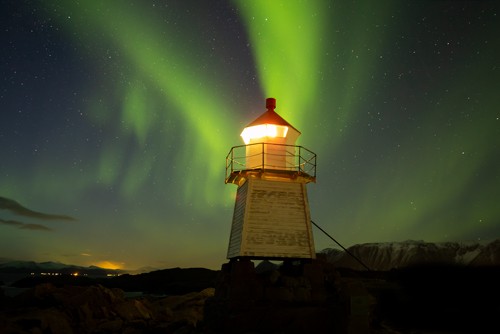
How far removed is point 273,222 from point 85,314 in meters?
12.4

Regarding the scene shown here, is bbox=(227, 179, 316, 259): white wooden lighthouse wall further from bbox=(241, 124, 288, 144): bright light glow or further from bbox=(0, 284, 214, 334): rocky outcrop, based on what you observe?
bbox=(0, 284, 214, 334): rocky outcrop

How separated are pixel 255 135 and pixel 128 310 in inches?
554

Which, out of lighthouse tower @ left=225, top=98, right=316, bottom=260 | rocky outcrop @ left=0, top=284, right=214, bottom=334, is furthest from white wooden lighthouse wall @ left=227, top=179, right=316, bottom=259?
rocky outcrop @ left=0, top=284, right=214, bottom=334

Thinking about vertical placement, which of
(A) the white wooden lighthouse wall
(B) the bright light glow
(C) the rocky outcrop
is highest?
(B) the bright light glow

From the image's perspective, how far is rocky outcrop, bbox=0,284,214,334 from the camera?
63.9ft

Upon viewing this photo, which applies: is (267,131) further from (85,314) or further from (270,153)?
(85,314)

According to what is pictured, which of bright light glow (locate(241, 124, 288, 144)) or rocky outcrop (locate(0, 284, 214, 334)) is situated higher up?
bright light glow (locate(241, 124, 288, 144))

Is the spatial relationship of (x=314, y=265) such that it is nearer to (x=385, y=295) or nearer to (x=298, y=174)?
(x=298, y=174)

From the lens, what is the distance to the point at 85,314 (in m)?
22.7

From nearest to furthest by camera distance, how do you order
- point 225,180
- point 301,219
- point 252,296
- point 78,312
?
point 252,296 → point 301,219 → point 225,180 → point 78,312

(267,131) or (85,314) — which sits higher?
(267,131)

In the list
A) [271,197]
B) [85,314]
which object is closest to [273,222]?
A: [271,197]

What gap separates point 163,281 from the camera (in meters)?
118

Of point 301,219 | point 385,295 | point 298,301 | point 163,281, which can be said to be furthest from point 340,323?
point 163,281
